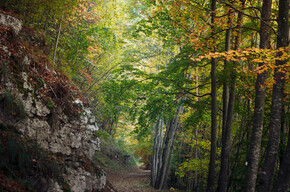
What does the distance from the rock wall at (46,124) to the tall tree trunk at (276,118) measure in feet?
14.0

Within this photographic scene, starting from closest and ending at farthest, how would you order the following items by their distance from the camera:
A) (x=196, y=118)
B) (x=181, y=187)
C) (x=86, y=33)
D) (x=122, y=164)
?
(x=196, y=118)
(x=86, y=33)
(x=181, y=187)
(x=122, y=164)

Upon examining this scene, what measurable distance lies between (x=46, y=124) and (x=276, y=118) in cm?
511

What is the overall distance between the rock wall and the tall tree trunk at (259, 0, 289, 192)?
4.26 m

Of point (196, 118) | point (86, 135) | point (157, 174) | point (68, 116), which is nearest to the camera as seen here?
point (68, 116)

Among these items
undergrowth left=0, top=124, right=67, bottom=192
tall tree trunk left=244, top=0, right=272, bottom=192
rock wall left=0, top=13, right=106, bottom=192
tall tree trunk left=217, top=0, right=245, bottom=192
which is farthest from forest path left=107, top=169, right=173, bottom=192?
tall tree trunk left=244, top=0, right=272, bottom=192

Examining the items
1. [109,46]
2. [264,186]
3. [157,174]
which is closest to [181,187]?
[157,174]

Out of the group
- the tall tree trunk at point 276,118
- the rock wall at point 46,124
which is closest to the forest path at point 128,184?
the rock wall at point 46,124

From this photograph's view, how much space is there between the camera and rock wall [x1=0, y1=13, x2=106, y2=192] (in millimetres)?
4160

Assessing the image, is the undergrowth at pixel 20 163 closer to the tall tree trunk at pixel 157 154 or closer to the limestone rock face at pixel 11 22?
the limestone rock face at pixel 11 22

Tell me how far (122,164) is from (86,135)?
17.9m

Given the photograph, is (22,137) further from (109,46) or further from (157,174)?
(157,174)

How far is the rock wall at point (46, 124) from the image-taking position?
13.6 feet

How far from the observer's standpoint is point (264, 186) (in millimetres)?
4246

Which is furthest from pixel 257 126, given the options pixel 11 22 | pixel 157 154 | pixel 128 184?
pixel 128 184
